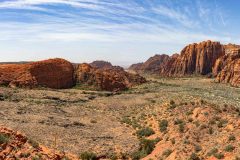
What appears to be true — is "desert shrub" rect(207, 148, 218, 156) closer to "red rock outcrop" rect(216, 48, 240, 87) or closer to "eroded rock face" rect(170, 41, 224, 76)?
"red rock outcrop" rect(216, 48, 240, 87)

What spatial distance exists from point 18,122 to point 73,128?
458 cm

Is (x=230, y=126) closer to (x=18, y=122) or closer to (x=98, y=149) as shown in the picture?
(x=98, y=149)

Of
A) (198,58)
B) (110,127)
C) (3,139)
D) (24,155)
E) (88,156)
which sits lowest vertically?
(88,156)

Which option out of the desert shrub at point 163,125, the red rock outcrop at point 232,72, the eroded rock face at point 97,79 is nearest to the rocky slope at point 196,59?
the red rock outcrop at point 232,72

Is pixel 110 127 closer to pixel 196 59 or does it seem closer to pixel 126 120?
pixel 126 120

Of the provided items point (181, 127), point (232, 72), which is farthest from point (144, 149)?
point (232, 72)

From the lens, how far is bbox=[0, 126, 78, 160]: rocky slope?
70.1ft

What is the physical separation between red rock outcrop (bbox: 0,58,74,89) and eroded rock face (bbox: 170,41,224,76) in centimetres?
8297

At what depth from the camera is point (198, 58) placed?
481ft

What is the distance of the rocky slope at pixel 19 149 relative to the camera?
2138 centimetres

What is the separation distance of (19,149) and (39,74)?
44.1 metres

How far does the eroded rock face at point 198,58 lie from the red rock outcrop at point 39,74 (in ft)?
272

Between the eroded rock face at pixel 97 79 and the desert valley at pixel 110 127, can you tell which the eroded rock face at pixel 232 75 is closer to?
the eroded rock face at pixel 97 79

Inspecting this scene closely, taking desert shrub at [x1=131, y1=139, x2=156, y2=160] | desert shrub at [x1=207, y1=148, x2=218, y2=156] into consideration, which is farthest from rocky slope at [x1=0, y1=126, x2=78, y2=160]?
desert shrub at [x1=207, y1=148, x2=218, y2=156]
